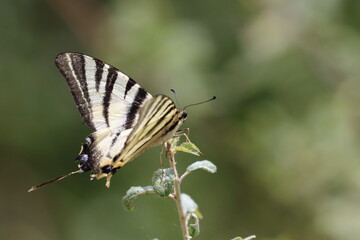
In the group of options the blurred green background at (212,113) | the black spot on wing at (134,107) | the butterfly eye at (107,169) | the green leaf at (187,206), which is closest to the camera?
the green leaf at (187,206)

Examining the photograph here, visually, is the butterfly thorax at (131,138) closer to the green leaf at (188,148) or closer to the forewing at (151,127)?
the forewing at (151,127)

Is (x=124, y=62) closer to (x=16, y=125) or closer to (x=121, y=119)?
(x=16, y=125)

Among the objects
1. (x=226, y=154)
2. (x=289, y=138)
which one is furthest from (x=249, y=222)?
(x=289, y=138)

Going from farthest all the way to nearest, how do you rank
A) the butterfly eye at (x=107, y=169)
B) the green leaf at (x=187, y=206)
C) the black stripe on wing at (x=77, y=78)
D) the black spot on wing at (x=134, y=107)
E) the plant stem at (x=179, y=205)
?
the black spot on wing at (x=134, y=107), the black stripe on wing at (x=77, y=78), the butterfly eye at (x=107, y=169), the green leaf at (x=187, y=206), the plant stem at (x=179, y=205)

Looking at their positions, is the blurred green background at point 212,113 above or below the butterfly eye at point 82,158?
above

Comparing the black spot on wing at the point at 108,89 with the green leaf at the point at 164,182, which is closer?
the green leaf at the point at 164,182

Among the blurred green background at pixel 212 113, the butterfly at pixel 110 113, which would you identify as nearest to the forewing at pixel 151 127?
the butterfly at pixel 110 113
